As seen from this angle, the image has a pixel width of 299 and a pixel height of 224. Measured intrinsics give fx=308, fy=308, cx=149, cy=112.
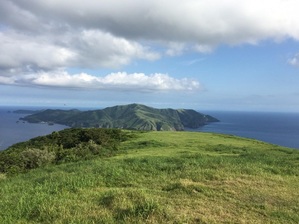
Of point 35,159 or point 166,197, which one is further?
point 35,159

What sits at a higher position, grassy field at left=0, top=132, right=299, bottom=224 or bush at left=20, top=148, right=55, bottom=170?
grassy field at left=0, top=132, right=299, bottom=224

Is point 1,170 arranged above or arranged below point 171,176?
below

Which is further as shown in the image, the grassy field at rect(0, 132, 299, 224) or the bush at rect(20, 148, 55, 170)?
the bush at rect(20, 148, 55, 170)

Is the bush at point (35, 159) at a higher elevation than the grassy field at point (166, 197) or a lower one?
lower

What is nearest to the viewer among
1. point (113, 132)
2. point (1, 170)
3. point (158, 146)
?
point (1, 170)

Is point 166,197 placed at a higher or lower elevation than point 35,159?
higher

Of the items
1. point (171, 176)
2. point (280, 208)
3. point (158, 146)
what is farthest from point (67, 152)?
point (280, 208)

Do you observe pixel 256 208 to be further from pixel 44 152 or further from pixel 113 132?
pixel 113 132

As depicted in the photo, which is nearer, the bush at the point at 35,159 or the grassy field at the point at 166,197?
the grassy field at the point at 166,197

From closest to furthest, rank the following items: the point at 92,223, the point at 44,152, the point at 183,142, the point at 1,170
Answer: the point at 92,223 < the point at 1,170 < the point at 44,152 < the point at 183,142

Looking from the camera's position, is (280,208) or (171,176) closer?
(280,208)

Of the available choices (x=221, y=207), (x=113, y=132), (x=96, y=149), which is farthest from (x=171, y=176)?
(x=113, y=132)

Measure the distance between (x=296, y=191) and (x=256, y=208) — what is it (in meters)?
4.09

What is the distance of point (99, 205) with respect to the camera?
448 inches
